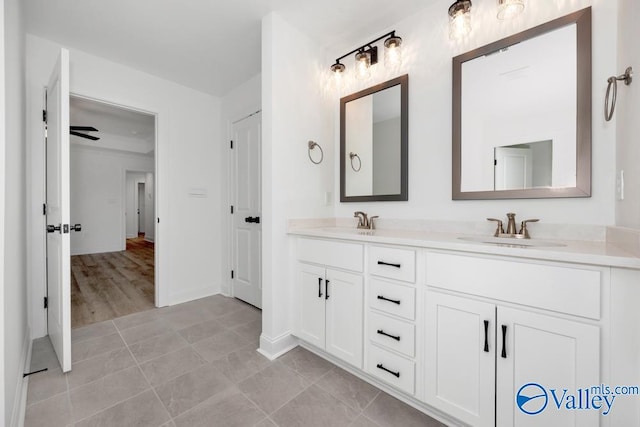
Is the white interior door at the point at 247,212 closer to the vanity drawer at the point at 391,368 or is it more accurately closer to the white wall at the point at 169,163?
the white wall at the point at 169,163

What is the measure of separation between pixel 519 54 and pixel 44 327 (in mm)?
3924

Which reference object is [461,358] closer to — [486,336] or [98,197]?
[486,336]

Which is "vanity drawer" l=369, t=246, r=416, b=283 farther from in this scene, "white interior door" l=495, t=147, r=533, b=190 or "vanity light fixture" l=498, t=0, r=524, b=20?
"vanity light fixture" l=498, t=0, r=524, b=20

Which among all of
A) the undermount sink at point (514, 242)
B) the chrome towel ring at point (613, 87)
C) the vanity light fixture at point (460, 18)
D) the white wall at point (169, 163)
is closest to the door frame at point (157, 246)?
the white wall at point (169, 163)

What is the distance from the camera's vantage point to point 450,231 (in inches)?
66.8

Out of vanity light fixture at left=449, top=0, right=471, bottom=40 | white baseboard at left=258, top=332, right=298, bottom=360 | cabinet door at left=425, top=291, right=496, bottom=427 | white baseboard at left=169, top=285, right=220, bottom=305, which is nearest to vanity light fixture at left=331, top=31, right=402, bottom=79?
vanity light fixture at left=449, top=0, right=471, bottom=40

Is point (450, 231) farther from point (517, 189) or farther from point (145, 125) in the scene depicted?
point (145, 125)

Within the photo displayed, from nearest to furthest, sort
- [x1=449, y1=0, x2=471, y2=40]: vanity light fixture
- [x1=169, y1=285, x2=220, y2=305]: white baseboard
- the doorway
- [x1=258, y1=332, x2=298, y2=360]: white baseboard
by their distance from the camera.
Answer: [x1=449, y1=0, x2=471, y2=40]: vanity light fixture
[x1=258, y1=332, x2=298, y2=360]: white baseboard
[x1=169, y1=285, x2=220, y2=305]: white baseboard
the doorway

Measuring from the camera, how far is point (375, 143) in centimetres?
208

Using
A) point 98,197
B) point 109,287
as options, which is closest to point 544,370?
point 109,287

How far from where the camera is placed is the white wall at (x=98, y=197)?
5.63 meters

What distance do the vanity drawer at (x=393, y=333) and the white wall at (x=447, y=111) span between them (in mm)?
774

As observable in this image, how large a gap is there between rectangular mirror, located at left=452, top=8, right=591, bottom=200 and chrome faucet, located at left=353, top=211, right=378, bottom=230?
2.05 ft

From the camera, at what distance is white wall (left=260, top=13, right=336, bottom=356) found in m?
1.88
